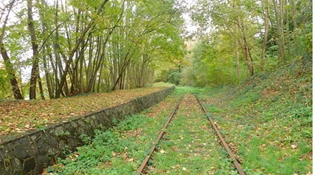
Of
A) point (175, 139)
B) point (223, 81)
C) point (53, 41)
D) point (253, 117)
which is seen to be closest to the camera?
point (175, 139)

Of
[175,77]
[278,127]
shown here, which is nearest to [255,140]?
[278,127]

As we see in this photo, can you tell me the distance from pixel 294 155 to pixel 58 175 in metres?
4.68

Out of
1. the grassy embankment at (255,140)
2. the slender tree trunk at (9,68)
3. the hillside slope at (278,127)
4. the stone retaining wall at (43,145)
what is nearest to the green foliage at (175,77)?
the hillside slope at (278,127)

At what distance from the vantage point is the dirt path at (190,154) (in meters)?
4.99

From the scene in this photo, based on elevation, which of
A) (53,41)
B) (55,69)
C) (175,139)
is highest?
(53,41)

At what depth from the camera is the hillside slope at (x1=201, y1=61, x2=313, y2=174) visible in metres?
4.97

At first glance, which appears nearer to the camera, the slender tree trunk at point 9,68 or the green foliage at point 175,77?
the slender tree trunk at point 9,68

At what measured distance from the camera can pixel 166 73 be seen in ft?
221

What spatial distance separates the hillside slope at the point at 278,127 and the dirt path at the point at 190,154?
0.44 metres

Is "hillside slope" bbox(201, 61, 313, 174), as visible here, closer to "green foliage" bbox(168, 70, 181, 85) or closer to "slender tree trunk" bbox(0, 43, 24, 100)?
"slender tree trunk" bbox(0, 43, 24, 100)

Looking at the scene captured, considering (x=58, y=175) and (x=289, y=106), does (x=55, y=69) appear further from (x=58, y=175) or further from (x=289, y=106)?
(x=289, y=106)

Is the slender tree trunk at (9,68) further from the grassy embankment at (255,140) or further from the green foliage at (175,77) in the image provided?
the green foliage at (175,77)

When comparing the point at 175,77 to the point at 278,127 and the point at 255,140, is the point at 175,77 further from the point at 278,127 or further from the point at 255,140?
the point at 255,140

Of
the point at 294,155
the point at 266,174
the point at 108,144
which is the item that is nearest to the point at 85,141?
the point at 108,144
